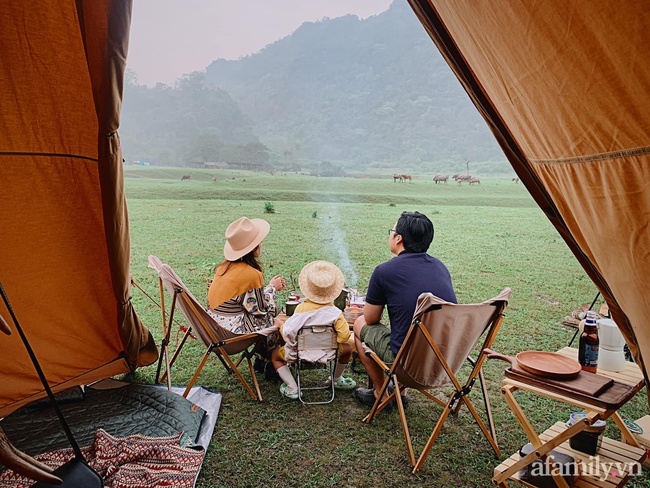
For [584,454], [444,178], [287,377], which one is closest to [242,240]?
[287,377]

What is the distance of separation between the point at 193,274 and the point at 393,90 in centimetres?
1097

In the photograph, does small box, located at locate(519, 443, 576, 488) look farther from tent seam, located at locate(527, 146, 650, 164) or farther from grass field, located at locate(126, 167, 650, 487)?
tent seam, located at locate(527, 146, 650, 164)

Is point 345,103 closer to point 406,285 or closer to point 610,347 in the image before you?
point 406,285

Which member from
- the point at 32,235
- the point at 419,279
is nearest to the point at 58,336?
the point at 32,235

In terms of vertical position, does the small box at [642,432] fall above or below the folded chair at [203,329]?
below

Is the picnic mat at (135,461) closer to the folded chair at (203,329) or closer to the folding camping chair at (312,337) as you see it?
the folded chair at (203,329)

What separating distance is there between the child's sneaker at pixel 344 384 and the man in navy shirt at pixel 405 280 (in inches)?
21.0

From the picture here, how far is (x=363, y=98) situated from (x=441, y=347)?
14.2m

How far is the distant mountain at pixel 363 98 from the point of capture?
50.0ft

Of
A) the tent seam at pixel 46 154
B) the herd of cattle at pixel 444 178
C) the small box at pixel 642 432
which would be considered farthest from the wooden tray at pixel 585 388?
the herd of cattle at pixel 444 178

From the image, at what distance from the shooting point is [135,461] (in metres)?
2.45

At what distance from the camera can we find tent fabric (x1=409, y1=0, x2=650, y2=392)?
37.8 inches

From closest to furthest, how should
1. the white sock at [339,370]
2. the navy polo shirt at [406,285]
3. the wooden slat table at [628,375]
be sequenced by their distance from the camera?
the wooden slat table at [628,375], the navy polo shirt at [406,285], the white sock at [339,370]

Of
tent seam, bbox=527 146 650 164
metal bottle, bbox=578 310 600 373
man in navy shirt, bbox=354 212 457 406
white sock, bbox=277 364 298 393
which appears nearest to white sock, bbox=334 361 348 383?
white sock, bbox=277 364 298 393
